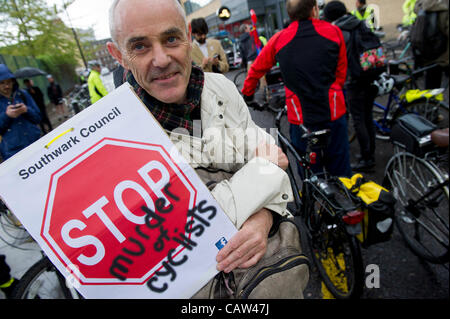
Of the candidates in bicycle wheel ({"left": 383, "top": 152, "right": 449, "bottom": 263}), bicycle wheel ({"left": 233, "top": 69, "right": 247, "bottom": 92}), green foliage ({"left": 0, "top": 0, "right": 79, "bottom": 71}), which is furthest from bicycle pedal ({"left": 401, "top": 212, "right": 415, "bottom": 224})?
green foliage ({"left": 0, "top": 0, "right": 79, "bottom": 71})

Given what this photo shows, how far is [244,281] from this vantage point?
1014mm

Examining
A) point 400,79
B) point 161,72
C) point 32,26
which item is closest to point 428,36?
point 400,79

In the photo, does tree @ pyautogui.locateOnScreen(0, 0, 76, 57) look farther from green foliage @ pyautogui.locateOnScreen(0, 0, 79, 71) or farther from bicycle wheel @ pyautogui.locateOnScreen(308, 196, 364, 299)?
bicycle wheel @ pyautogui.locateOnScreen(308, 196, 364, 299)

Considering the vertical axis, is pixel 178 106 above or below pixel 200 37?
below

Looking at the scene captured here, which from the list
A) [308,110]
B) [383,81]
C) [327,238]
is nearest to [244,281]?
[327,238]

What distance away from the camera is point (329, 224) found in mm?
2275

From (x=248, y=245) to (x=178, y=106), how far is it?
65 cm

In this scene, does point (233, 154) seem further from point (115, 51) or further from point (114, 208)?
point (115, 51)

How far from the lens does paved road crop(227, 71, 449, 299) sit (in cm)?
213

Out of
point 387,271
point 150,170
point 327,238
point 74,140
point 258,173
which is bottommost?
point 387,271

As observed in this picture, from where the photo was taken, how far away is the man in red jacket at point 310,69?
251 cm

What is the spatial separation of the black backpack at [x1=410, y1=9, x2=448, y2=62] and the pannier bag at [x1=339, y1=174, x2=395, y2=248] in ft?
10.4

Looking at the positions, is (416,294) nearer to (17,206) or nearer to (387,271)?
(387,271)
